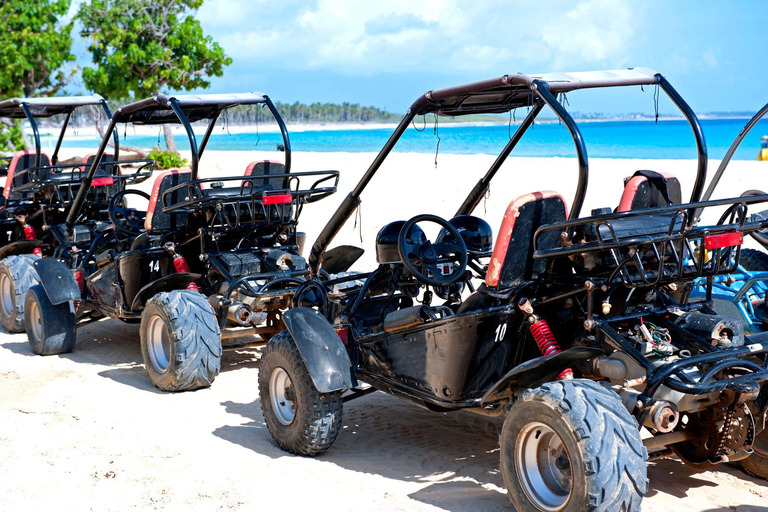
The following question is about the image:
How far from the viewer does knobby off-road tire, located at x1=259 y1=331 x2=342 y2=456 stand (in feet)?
17.6

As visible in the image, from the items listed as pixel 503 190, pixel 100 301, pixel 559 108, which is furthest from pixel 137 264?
pixel 503 190

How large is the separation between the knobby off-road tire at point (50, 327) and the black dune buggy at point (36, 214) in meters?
0.69

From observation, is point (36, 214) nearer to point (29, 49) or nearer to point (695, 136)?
point (695, 136)

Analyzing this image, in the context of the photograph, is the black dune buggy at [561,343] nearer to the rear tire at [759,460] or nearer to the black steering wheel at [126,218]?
the rear tire at [759,460]

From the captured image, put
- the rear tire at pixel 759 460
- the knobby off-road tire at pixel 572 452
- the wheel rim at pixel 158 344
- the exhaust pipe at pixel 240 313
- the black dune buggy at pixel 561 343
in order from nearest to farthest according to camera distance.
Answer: the knobby off-road tire at pixel 572 452, the black dune buggy at pixel 561 343, the rear tire at pixel 759 460, the exhaust pipe at pixel 240 313, the wheel rim at pixel 158 344

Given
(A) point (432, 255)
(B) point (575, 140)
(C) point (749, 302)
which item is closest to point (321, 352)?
(A) point (432, 255)

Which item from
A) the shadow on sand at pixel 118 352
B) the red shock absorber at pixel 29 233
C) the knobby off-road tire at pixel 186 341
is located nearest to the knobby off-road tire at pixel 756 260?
the shadow on sand at pixel 118 352

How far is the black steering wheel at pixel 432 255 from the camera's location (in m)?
5.12

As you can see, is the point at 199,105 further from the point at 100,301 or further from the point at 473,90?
the point at 473,90

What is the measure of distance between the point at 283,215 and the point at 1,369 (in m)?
2.91

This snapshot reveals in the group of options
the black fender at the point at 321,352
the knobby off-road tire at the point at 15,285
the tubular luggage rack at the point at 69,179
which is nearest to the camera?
the black fender at the point at 321,352

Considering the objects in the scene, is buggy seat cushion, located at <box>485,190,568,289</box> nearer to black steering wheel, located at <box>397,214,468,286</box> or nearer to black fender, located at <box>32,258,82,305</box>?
black steering wheel, located at <box>397,214,468,286</box>

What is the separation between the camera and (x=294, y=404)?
5.59m

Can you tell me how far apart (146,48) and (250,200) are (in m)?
23.6
